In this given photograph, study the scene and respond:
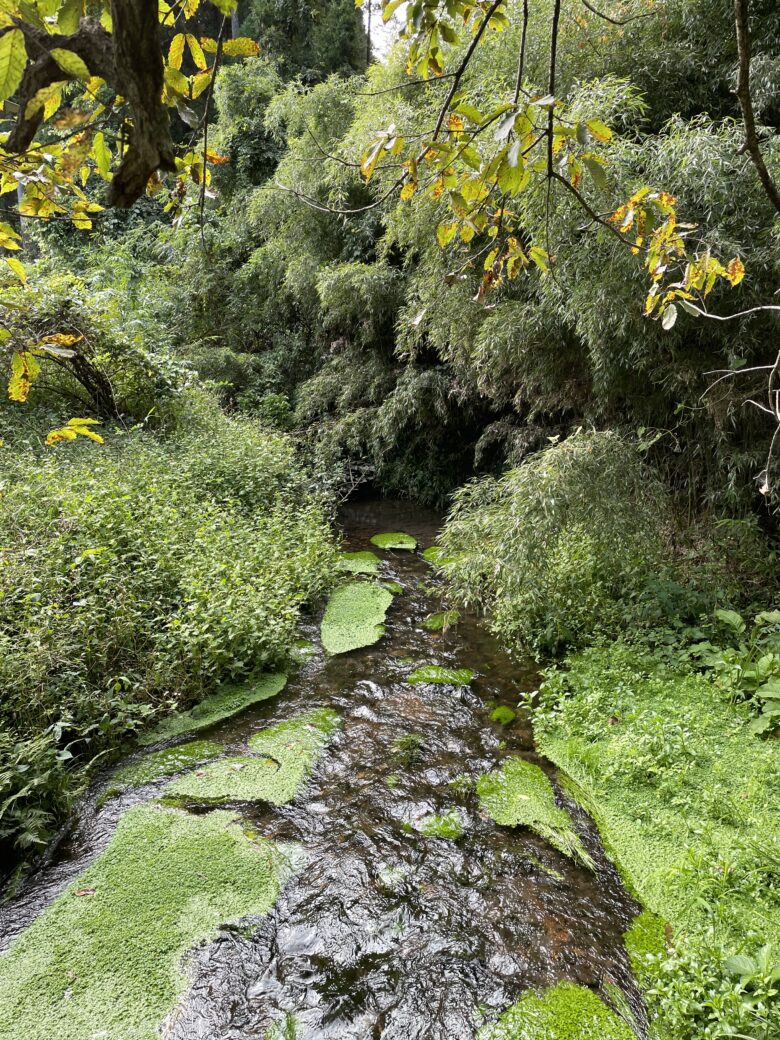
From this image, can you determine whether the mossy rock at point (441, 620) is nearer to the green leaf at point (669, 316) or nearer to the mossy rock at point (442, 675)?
the mossy rock at point (442, 675)

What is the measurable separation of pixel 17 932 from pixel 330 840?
1211 millimetres

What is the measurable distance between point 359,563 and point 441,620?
65.1 inches

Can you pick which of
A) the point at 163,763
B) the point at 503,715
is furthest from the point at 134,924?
the point at 503,715

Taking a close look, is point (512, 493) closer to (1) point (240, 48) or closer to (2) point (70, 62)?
(1) point (240, 48)

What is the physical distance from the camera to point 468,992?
2.04 metres

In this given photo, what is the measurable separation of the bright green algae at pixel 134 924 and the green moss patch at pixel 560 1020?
37.7 inches

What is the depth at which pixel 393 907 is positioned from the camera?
2357 millimetres

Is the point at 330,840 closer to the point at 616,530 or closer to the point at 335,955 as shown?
the point at 335,955

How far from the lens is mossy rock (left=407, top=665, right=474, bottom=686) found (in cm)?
406

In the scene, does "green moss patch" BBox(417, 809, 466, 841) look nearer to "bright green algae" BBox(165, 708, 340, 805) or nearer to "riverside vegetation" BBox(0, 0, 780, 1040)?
"riverside vegetation" BBox(0, 0, 780, 1040)

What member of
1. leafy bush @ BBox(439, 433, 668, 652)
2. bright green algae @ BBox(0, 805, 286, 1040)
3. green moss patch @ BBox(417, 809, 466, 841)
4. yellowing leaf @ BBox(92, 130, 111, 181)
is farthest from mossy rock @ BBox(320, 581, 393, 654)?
yellowing leaf @ BBox(92, 130, 111, 181)

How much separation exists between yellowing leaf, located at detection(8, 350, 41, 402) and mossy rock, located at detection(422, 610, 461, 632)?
→ 392 centimetres

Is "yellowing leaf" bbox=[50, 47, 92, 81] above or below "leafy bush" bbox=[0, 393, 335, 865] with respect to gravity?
above

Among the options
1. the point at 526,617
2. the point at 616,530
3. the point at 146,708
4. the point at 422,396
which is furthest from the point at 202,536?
the point at 422,396
